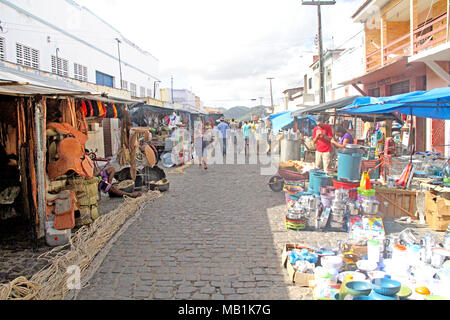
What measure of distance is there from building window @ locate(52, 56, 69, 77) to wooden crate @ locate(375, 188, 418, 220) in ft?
48.7

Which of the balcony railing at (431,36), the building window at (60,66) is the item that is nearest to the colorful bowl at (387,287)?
the balcony railing at (431,36)

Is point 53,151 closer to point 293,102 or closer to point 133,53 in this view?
point 133,53

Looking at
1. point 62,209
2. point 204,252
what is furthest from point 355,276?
point 62,209

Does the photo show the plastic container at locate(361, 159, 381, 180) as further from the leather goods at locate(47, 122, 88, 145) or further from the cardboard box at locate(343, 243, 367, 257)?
the leather goods at locate(47, 122, 88, 145)

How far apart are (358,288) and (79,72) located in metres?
18.6

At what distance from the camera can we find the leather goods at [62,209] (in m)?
5.32

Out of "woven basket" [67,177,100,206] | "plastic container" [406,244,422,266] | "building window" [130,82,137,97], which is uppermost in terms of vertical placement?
"building window" [130,82,137,97]

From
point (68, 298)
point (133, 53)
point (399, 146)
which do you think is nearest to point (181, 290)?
point (68, 298)

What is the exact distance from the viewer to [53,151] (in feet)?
19.2

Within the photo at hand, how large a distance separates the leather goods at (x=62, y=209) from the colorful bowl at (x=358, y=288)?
4266 millimetres

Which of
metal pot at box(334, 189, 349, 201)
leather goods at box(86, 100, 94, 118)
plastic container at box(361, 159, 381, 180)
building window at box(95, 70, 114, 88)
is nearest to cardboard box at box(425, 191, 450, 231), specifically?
Result: metal pot at box(334, 189, 349, 201)

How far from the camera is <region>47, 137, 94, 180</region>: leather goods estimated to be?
559 cm

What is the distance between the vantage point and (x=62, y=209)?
540cm
